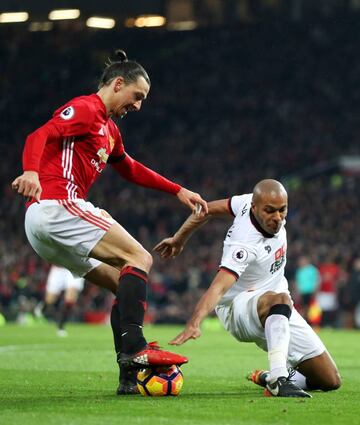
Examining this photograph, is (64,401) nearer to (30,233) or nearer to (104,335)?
(30,233)

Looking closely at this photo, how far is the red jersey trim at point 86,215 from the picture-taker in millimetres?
6969

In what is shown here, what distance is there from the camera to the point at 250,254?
7.09 m

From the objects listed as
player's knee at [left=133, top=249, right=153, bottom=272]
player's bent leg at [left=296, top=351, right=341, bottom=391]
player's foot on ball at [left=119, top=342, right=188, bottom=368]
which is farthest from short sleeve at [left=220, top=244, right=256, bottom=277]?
player's bent leg at [left=296, top=351, right=341, bottom=391]

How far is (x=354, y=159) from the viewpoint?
103 ft

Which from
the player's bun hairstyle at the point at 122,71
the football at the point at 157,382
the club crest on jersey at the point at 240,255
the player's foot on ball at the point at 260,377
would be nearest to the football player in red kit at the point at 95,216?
the player's bun hairstyle at the point at 122,71

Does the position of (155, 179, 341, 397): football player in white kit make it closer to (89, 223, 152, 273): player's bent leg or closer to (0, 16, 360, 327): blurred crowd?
(89, 223, 152, 273): player's bent leg

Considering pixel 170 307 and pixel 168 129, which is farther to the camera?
pixel 168 129

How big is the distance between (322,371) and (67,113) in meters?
2.52

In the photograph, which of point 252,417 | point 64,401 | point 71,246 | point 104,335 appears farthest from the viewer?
point 104,335

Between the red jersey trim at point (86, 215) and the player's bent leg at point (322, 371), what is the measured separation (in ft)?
5.75

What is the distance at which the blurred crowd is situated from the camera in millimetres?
27266

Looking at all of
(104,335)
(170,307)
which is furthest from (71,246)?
(170,307)

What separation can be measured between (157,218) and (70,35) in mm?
11352

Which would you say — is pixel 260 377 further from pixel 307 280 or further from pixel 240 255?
pixel 307 280
